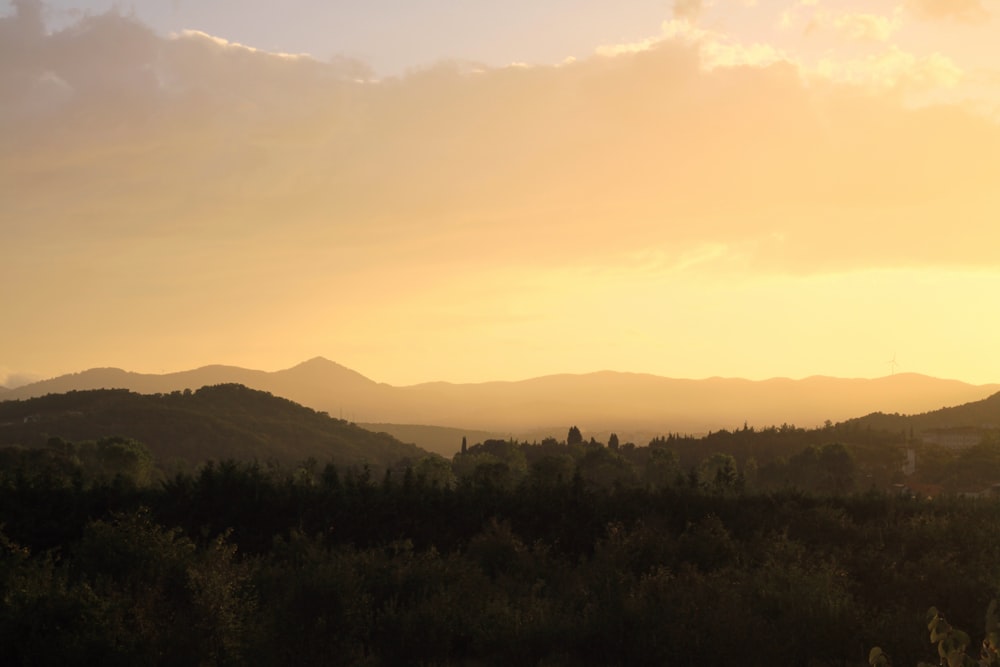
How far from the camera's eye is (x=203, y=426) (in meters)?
131

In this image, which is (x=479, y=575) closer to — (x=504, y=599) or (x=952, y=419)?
(x=504, y=599)

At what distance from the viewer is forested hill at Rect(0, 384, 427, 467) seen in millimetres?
122125

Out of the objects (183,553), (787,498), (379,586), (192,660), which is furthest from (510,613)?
(787,498)

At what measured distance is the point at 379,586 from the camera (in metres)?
17.7

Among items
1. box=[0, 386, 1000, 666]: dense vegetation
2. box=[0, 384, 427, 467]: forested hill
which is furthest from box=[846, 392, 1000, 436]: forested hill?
box=[0, 386, 1000, 666]: dense vegetation

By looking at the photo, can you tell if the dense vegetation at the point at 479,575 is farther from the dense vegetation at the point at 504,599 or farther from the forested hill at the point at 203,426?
the forested hill at the point at 203,426

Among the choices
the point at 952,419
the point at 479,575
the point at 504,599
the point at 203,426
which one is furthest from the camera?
the point at 952,419

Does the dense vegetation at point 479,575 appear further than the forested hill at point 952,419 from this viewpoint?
No

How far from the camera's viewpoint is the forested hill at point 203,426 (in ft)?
401

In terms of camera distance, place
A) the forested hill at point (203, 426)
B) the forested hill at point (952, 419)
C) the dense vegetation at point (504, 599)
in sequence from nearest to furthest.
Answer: the dense vegetation at point (504, 599) < the forested hill at point (203, 426) < the forested hill at point (952, 419)

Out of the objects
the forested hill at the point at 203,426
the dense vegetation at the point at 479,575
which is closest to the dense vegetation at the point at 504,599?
the dense vegetation at the point at 479,575

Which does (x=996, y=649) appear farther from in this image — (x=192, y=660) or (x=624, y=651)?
(x=192, y=660)

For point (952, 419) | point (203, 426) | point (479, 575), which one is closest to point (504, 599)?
point (479, 575)

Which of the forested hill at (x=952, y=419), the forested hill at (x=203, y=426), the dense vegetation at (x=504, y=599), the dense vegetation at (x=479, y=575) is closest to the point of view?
the dense vegetation at (x=504, y=599)
